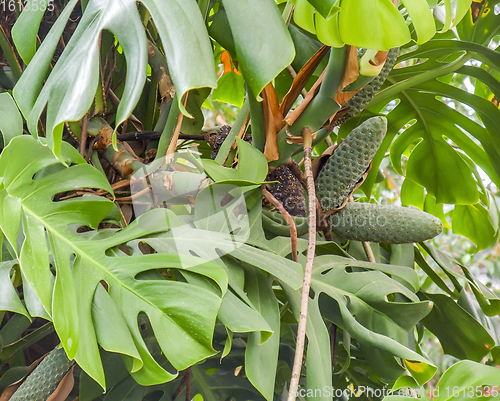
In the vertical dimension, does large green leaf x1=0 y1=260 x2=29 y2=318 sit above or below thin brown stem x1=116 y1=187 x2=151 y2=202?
below

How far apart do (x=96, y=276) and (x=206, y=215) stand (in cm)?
12

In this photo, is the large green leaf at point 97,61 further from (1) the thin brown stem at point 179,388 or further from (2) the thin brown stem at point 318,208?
(1) the thin brown stem at point 179,388

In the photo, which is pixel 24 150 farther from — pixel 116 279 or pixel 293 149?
pixel 293 149

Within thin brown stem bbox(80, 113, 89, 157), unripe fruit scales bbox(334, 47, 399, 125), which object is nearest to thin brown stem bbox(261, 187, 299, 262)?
unripe fruit scales bbox(334, 47, 399, 125)

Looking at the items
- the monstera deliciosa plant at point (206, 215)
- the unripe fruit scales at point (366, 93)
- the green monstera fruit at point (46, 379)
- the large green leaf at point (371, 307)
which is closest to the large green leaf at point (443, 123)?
the monstera deliciosa plant at point (206, 215)

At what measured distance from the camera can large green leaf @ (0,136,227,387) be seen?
308mm

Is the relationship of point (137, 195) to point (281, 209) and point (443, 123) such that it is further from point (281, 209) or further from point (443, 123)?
point (443, 123)

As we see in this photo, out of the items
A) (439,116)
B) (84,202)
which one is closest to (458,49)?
(439,116)

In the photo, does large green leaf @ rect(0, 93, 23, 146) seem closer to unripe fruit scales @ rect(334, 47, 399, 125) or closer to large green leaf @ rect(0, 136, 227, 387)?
large green leaf @ rect(0, 136, 227, 387)

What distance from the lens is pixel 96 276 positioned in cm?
35

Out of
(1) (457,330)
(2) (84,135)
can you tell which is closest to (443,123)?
(1) (457,330)

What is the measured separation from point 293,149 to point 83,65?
214 mm

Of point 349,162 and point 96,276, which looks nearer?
point 96,276

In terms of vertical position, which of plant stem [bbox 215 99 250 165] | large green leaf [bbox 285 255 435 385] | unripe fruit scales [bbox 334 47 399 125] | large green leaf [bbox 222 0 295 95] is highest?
large green leaf [bbox 222 0 295 95]
